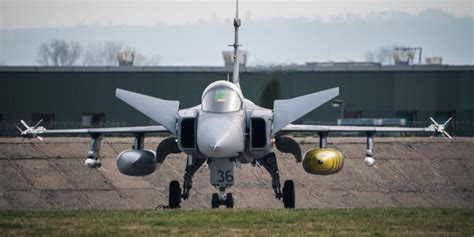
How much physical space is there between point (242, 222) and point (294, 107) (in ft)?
24.9

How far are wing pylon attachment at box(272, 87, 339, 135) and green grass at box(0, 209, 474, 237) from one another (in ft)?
12.9

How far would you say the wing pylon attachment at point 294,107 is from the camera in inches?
1283

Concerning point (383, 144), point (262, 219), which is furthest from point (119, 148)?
point (262, 219)

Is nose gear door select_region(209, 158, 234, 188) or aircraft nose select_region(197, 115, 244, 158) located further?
nose gear door select_region(209, 158, 234, 188)

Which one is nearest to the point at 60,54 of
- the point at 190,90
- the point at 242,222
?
the point at 190,90

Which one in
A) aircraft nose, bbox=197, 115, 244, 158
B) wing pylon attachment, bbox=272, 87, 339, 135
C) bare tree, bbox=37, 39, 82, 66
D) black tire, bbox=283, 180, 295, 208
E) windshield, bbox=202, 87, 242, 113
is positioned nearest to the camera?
aircraft nose, bbox=197, 115, 244, 158

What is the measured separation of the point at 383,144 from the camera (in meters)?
47.8

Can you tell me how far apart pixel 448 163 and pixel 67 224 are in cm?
2379

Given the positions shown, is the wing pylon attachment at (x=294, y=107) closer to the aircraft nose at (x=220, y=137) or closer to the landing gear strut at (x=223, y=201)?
the aircraft nose at (x=220, y=137)

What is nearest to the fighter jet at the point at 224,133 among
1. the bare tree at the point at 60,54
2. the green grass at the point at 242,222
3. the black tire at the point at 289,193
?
the black tire at the point at 289,193

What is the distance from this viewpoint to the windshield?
3158 centimetres

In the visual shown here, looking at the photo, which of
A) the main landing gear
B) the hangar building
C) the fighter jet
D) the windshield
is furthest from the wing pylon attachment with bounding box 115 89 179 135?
the hangar building

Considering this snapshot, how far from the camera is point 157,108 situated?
109 feet

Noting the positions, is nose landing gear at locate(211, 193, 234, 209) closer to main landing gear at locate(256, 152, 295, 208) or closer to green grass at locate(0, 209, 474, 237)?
main landing gear at locate(256, 152, 295, 208)
